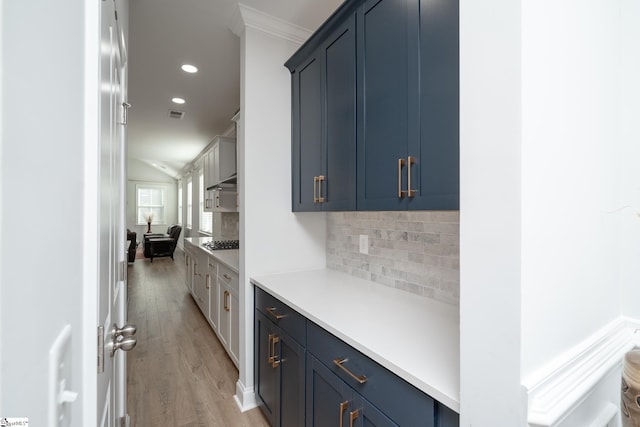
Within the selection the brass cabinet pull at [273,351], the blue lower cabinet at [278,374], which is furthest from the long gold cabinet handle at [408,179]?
the brass cabinet pull at [273,351]

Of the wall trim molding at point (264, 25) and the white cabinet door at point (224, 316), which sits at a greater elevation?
the wall trim molding at point (264, 25)

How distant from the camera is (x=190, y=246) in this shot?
14.6 ft

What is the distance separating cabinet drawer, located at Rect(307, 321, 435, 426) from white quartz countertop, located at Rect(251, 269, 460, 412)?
39 mm

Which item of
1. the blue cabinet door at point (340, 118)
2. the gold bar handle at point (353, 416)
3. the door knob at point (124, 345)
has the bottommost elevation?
→ the gold bar handle at point (353, 416)

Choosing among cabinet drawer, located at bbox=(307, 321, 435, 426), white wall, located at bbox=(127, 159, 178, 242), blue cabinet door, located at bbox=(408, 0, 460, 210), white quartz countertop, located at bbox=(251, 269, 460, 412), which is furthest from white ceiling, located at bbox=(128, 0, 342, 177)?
white wall, located at bbox=(127, 159, 178, 242)

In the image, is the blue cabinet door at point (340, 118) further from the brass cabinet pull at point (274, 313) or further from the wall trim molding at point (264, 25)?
the brass cabinet pull at point (274, 313)

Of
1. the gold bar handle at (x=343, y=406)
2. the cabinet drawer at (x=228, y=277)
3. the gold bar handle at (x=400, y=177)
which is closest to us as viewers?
the gold bar handle at (x=343, y=406)

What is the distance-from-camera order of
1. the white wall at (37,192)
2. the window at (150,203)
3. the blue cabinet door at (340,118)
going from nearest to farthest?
the white wall at (37,192), the blue cabinet door at (340,118), the window at (150,203)

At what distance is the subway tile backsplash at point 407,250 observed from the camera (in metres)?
1.42

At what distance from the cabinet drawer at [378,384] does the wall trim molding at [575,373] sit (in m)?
0.28

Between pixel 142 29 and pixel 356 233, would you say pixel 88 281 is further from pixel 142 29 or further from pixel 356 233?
pixel 142 29

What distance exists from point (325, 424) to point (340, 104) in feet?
5.10

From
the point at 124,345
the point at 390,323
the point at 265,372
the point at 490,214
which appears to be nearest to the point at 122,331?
the point at 124,345

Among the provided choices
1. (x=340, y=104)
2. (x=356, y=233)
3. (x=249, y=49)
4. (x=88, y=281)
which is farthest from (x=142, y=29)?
(x=88, y=281)
